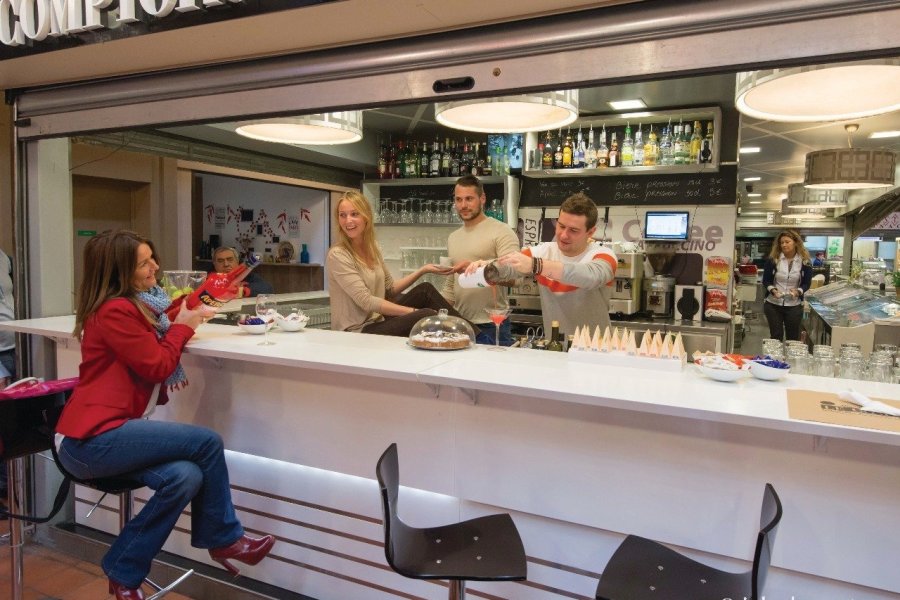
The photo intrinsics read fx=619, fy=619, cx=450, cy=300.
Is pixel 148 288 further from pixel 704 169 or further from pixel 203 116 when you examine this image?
pixel 704 169

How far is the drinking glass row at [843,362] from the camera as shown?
91.8 inches

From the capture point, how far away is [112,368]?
2217mm

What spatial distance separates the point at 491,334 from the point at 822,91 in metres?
2.01

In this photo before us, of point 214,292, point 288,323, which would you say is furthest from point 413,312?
point 214,292

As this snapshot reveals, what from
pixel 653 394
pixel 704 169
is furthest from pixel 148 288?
pixel 704 169

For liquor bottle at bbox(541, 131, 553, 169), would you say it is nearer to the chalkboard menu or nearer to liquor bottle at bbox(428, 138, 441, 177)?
the chalkboard menu

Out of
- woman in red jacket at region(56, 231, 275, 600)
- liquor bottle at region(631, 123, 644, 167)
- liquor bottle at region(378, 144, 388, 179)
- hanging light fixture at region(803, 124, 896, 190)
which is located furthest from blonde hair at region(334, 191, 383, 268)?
hanging light fixture at region(803, 124, 896, 190)

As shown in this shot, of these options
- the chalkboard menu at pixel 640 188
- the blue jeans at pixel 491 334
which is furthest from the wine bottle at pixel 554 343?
the chalkboard menu at pixel 640 188

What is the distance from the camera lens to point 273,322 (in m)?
3.09

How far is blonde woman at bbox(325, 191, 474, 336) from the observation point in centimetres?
316

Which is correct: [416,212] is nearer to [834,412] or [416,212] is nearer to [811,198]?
[834,412]

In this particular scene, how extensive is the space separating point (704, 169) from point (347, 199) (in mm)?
3355

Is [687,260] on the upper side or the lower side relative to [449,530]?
upper

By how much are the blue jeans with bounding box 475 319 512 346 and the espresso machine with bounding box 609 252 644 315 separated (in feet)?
6.52
